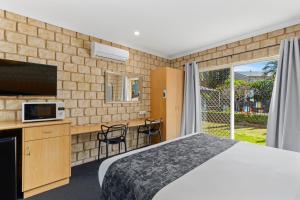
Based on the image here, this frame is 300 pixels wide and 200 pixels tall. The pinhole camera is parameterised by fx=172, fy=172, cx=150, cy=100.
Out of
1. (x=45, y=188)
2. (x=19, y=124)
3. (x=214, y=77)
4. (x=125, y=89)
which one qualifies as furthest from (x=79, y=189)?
(x=214, y=77)

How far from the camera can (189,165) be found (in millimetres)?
→ 1566

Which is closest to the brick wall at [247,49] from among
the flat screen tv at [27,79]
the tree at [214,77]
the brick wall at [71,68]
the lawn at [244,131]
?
the tree at [214,77]

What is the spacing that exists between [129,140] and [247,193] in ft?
10.7

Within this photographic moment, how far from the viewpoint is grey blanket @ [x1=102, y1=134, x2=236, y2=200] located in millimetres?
1251

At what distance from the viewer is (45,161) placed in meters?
2.35

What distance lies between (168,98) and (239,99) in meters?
1.58

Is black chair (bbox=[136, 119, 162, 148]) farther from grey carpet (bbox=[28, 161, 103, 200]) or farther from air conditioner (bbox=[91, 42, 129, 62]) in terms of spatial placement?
air conditioner (bbox=[91, 42, 129, 62])

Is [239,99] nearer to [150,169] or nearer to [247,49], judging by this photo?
[247,49]

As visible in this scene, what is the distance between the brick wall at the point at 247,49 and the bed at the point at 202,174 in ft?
6.88

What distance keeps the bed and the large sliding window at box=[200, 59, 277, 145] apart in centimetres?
168

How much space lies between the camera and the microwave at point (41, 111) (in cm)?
236

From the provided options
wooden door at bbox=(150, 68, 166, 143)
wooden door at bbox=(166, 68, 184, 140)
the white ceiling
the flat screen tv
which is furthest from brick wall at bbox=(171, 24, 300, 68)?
the flat screen tv

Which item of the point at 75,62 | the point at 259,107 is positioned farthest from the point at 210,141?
the point at 75,62

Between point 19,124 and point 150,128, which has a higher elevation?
point 19,124
